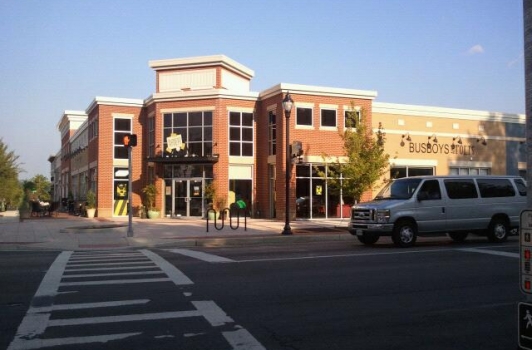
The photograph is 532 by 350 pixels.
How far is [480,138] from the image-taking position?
3456cm

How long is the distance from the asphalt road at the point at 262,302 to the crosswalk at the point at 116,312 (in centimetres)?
1

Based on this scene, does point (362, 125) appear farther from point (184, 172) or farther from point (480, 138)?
point (480, 138)

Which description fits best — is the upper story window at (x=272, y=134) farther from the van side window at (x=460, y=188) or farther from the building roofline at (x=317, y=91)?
the van side window at (x=460, y=188)

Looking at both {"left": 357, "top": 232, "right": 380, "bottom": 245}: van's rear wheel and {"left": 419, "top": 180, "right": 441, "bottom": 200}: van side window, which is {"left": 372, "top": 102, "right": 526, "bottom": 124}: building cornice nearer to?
{"left": 419, "top": 180, "right": 441, "bottom": 200}: van side window

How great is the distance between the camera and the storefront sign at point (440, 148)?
32531 millimetres

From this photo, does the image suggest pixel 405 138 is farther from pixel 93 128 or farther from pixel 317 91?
pixel 93 128

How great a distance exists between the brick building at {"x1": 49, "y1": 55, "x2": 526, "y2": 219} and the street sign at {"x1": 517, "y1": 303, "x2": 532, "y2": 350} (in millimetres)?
22528

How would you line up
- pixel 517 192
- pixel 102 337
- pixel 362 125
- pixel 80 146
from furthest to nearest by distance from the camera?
1. pixel 80 146
2. pixel 362 125
3. pixel 517 192
4. pixel 102 337

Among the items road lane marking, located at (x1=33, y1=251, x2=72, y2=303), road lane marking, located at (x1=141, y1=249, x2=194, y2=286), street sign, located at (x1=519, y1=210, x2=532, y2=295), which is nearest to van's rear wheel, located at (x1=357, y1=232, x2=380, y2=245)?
road lane marking, located at (x1=141, y1=249, x2=194, y2=286)

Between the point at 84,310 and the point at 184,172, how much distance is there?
77.3 ft

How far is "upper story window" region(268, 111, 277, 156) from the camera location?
29.3m

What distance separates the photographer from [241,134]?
30.2m

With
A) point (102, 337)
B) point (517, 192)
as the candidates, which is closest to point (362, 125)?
point (517, 192)

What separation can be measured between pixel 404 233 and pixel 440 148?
19.1m
